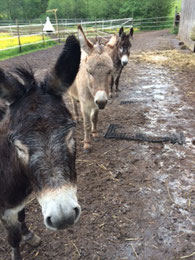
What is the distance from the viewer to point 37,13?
187 feet

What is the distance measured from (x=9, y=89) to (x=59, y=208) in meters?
1.02

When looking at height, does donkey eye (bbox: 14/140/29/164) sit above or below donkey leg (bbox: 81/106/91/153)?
above

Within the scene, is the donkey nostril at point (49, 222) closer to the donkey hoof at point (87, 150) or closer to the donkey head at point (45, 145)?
the donkey head at point (45, 145)

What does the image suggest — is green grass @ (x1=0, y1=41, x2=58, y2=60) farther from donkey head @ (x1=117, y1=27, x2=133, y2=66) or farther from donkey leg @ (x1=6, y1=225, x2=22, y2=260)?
donkey leg @ (x1=6, y1=225, x2=22, y2=260)

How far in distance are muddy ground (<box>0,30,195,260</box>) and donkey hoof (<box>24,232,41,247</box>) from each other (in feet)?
0.25

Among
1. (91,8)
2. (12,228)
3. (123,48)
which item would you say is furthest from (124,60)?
(91,8)

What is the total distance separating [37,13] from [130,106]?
205 ft

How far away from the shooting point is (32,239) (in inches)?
99.7

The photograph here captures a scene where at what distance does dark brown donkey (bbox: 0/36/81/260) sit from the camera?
4.47 feet

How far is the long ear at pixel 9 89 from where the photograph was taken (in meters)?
1.63

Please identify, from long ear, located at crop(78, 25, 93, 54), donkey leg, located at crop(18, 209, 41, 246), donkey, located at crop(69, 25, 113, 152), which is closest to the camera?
donkey leg, located at crop(18, 209, 41, 246)

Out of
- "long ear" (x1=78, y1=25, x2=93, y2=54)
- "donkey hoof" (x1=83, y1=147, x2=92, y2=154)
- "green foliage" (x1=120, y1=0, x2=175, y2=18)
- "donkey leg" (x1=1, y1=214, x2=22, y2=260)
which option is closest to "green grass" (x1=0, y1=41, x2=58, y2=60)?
"long ear" (x1=78, y1=25, x2=93, y2=54)

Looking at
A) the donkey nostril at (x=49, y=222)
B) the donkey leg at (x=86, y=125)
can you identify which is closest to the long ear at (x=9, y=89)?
the donkey nostril at (x=49, y=222)

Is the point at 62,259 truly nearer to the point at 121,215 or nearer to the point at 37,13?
the point at 121,215
